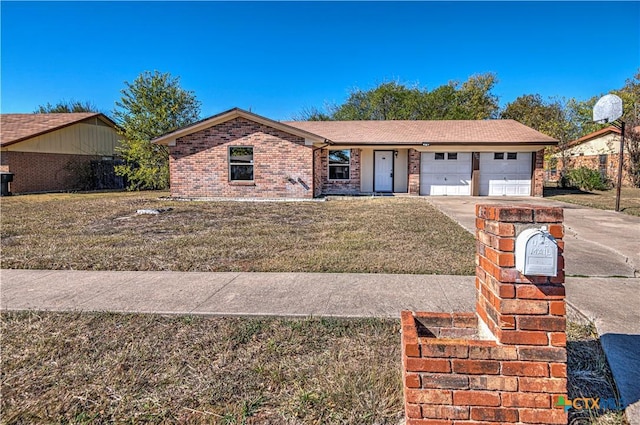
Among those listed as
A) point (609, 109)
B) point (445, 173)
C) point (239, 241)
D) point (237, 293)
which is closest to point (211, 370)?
point (237, 293)

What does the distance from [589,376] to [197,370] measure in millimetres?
2745

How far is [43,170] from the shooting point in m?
21.5

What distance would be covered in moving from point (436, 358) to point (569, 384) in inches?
48.7

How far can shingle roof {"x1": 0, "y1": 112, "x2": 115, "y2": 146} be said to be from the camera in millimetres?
20038

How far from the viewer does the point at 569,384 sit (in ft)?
8.66

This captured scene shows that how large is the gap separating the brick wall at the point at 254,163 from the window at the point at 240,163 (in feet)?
0.59

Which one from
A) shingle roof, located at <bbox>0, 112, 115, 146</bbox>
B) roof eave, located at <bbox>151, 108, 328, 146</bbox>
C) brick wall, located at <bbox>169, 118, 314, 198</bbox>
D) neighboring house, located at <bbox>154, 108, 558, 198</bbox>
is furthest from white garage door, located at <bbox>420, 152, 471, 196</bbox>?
shingle roof, located at <bbox>0, 112, 115, 146</bbox>

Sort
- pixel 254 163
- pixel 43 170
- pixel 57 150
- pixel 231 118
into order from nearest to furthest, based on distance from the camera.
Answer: pixel 231 118
pixel 254 163
pixel 43 170
pixel 57 150

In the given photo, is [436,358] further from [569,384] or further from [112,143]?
[112,143]

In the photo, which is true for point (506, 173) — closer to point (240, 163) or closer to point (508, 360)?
point (240, 163)

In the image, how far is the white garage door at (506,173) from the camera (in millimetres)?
18766

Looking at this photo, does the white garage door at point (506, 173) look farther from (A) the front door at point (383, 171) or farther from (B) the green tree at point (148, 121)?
(B) the green tree at point (148, 121)

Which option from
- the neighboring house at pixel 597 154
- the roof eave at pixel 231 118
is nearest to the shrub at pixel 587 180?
the neighboring house at pixel 597 154

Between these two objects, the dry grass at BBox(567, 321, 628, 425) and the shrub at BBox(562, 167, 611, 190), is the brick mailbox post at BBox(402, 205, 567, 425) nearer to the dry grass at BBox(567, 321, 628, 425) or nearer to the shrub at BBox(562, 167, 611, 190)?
the dry grass at BBox(567, 321, 628, 425)
